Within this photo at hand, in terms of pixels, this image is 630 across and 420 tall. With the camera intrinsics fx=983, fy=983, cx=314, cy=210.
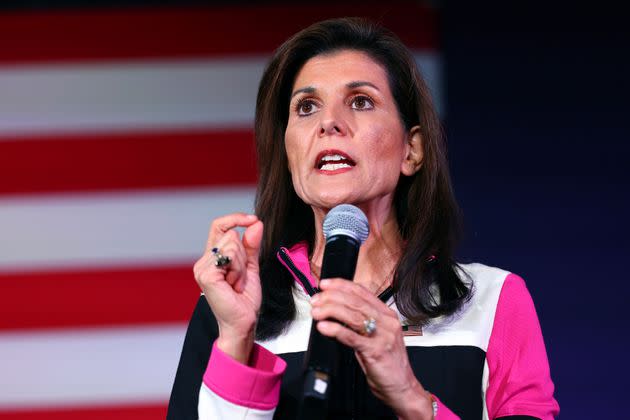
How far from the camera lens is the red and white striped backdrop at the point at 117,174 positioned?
252 cm

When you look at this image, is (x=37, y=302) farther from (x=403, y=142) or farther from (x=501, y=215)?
(x=403, y=142)

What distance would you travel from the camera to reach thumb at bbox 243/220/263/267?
1196 mm

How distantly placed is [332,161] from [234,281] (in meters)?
0.29

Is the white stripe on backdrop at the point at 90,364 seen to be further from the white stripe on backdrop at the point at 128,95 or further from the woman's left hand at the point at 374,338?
the woman's left hand at the point at 374,338

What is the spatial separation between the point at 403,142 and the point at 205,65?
115 centimetres

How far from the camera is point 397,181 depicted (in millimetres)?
1554

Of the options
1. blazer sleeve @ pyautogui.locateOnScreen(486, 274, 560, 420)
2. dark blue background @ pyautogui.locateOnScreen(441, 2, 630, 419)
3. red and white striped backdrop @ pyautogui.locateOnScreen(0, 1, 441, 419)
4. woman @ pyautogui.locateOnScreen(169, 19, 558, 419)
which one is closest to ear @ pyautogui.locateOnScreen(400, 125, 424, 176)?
woman @ pyautogui.locateOnScreen(169, 19, 558, 419)

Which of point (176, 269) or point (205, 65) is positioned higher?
point (205, 65)

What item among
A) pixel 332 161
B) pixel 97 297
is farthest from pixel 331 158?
pixel 97 297

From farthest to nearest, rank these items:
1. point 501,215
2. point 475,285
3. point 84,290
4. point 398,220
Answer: point 84,290
point 501,215
point 398,220
point 475,285

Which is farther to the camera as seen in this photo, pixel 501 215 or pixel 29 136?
pixel 29 136

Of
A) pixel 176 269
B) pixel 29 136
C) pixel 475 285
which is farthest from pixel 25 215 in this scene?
pixel 475 285

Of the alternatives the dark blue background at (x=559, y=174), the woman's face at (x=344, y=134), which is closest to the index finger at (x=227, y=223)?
the woman's face at (x=344, y=134)

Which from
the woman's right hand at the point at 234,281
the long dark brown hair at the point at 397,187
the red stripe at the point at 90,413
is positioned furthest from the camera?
the red stripe at the point at 90,413
